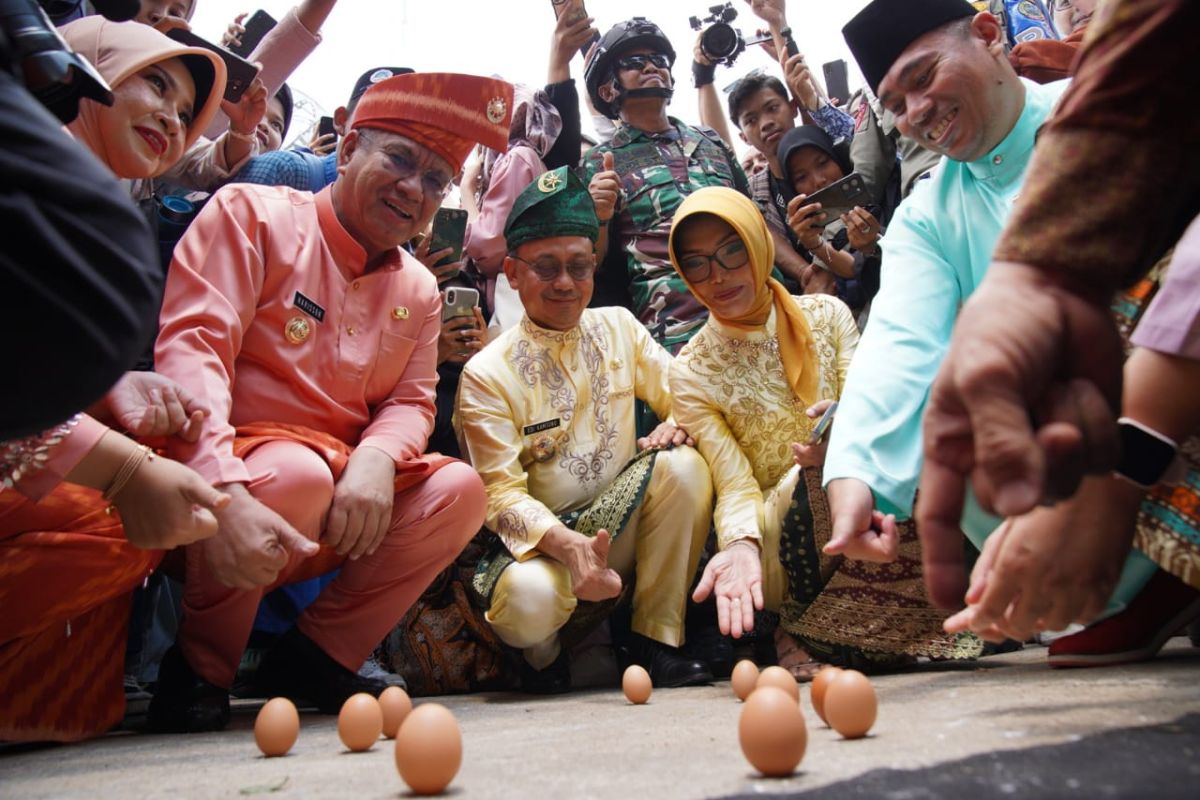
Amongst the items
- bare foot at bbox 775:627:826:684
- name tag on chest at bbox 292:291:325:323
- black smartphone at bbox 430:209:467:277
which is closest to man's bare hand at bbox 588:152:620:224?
black smartphone at bbox 430:209:467:277

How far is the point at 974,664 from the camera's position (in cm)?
272

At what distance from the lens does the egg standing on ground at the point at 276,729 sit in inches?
70.6

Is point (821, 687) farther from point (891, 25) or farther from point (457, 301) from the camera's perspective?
point (457, 301)

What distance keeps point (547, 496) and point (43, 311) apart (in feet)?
7.69

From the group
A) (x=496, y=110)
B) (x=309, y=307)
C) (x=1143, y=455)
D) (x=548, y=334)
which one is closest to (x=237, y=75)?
(x=496, y=110)

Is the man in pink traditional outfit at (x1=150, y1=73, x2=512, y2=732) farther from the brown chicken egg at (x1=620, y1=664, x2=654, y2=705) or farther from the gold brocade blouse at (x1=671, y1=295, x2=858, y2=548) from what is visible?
the gold brocade blouse at (x1=671, y1=295, x2=858, y2=548)

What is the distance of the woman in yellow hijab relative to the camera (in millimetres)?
2625

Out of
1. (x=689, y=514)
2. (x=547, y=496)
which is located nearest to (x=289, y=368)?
(x=547, y=496)

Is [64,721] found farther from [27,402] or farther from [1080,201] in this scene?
[1080,201]

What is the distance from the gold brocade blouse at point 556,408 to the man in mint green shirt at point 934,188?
3.62ft

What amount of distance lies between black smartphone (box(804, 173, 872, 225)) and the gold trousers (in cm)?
130

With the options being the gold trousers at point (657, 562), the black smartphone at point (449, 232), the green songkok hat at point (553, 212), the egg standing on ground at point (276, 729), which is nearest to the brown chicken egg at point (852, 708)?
the egg standing on ground at point (276, 729)

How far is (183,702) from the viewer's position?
2398 millimetres

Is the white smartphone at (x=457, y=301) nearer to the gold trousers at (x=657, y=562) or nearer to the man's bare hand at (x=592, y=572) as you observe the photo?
the gold trousers at (x=657, y=562)
